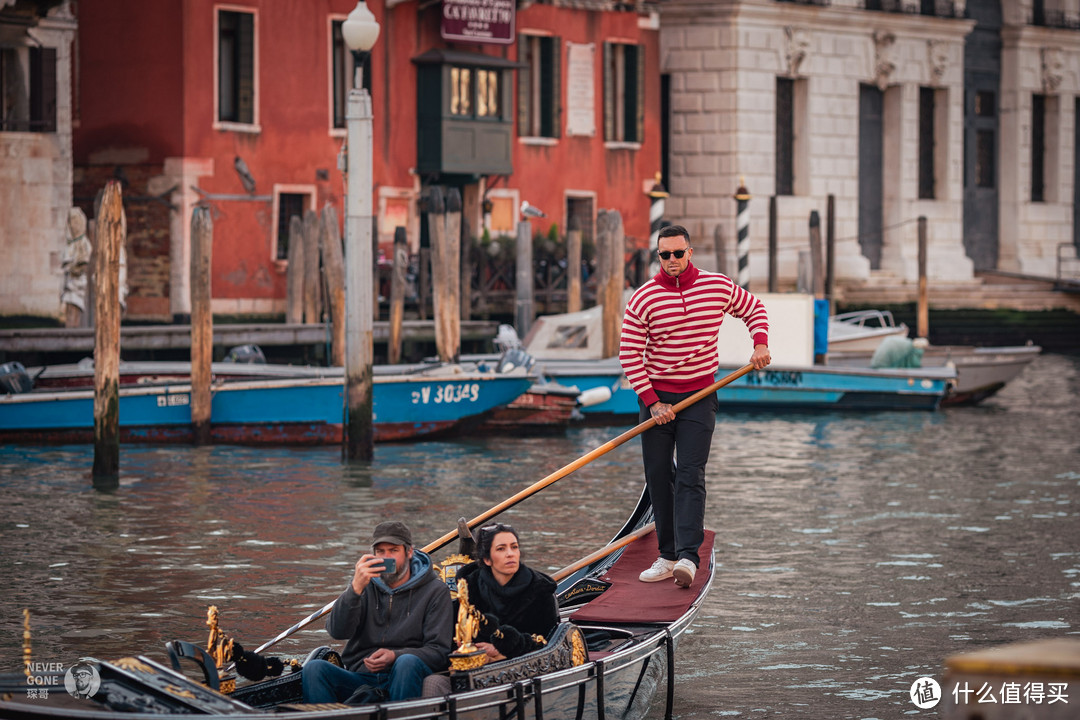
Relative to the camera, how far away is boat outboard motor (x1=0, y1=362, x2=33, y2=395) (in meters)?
16.1

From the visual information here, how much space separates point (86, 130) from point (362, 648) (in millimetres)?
18910

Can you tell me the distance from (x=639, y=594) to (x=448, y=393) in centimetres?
1001

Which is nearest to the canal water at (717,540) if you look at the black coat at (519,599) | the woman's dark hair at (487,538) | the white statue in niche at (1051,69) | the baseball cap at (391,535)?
the black coat at (519,599)

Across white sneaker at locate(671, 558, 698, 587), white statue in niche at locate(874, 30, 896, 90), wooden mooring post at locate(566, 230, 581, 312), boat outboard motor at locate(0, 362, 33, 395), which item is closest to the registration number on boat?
boat outboard motor at locate(0, 362, 33, 395)

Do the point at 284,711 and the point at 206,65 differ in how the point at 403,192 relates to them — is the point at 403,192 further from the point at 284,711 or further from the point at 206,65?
the point at 284,711

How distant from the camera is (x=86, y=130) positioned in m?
23.8

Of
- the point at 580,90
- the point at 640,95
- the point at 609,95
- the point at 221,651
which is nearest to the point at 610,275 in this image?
the point at 580,90

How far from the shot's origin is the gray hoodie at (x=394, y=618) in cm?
612

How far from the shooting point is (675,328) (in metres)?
7.59

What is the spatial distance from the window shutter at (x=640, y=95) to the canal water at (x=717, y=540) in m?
12.3

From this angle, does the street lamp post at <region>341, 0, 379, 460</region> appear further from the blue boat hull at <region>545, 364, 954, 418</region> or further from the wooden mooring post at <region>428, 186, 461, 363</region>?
the blue boat hull at <region>545, 364, 954, 418</region>

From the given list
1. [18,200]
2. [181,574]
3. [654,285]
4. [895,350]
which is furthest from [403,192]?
[654,285]

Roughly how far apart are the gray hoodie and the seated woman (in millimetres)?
246

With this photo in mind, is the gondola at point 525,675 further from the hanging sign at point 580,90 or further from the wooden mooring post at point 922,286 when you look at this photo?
the hanging sign at point 580,90
